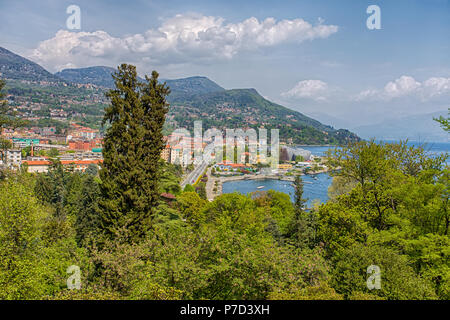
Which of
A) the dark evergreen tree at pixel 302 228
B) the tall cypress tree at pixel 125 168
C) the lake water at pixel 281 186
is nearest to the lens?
the tall cypress tree at pixel 125 168

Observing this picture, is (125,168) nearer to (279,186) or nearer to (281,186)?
(279,186)

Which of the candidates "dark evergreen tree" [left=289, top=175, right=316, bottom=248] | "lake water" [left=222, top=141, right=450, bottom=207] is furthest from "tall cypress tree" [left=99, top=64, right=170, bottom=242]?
"lake water" [left=222, top=141, right=450, bottom=207]

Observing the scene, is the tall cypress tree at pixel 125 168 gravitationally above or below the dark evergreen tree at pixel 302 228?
above

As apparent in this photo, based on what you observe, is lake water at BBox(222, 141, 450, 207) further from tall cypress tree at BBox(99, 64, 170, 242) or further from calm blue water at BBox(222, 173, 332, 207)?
tall cypress tree at BBox(99, 64, 170, 242)

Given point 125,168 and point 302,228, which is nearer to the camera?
point 125,168

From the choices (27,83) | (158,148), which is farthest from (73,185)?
(27,83)

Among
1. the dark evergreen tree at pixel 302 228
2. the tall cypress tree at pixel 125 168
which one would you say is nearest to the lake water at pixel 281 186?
the dark evergreen tree at pixel 302 228

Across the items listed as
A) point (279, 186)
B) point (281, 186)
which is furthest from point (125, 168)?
point (281, 186)

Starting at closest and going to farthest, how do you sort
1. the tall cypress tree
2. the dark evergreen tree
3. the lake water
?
the tall cypress tree
the dark evergreen tree
the lake water

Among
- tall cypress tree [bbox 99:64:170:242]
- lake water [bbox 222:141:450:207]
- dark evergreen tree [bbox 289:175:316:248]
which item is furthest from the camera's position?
lake water [bbox 222:141:450:207]

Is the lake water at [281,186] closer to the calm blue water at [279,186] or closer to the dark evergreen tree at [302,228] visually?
the calm blue water at [279,186]

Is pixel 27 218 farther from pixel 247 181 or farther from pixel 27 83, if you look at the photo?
pixel 27 83

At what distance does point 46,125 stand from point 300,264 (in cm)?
12868
